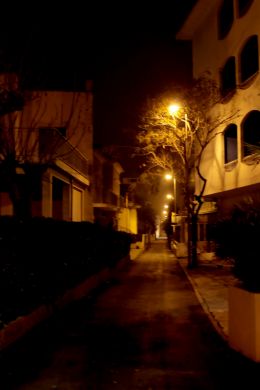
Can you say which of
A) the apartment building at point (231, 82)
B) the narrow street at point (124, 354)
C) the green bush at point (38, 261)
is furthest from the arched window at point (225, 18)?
the narrow street at point (124, 354)

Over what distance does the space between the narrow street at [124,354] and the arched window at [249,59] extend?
1375cm

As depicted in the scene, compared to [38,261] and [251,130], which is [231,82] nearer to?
[251,130]

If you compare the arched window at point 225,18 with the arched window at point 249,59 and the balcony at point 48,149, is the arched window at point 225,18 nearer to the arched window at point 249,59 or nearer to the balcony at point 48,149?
the arched window at point 249,59

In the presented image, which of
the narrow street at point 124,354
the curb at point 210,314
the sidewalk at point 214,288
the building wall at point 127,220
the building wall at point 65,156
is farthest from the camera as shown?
the building wall at point 127,220

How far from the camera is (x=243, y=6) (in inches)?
903

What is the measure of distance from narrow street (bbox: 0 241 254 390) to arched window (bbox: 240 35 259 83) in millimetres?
13753

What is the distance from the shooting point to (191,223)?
80.5 feet

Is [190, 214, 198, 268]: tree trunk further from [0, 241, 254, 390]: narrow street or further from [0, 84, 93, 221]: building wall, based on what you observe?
[0, 241, 254, 390]: narrow street

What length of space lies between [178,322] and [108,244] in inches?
431

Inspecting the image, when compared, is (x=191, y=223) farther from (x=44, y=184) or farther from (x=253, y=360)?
(x=253, y=360)

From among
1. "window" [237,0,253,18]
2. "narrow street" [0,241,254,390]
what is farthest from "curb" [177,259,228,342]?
"window" [237,0,253,18]

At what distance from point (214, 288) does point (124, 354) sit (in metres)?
9.30

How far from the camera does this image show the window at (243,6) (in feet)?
73.2

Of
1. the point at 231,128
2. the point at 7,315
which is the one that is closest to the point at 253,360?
the point at 7,315
